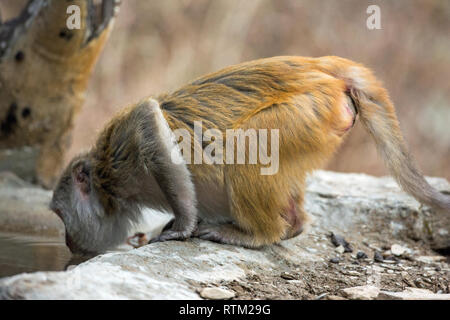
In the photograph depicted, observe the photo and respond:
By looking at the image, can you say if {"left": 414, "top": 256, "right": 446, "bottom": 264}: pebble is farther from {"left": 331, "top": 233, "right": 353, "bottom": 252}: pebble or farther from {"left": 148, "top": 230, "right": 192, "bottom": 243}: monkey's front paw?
{"left": 148, "top": 230, "right": 192, "bottom": 243}: monkey's front paw

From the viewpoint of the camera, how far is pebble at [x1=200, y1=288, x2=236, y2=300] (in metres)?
3.02

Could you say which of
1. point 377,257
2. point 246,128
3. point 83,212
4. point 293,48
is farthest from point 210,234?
point 293,48

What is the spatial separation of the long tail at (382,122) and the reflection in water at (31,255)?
2.47 m

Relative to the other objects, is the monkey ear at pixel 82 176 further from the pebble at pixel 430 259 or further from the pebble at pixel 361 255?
the pebble at pixel 430 259

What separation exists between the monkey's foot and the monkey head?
87 cm

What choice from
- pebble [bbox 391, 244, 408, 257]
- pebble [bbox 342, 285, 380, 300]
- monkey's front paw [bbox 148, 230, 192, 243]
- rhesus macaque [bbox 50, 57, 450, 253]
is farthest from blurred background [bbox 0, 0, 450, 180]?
pebble [bbox 342, 285, 380, 300]

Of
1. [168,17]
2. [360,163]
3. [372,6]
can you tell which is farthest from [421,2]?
[168,17]

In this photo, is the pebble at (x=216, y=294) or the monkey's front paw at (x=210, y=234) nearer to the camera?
the pebble at (x=216, y=294)

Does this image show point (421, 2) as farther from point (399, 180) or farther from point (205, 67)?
point (399, 180)

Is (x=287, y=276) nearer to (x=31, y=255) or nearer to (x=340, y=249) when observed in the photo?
(x=340, y=249)

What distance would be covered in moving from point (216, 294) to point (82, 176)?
193 cm

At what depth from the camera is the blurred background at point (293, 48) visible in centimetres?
1081

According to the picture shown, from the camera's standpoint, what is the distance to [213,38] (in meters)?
12.3

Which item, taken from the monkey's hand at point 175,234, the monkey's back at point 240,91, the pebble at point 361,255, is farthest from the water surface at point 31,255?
the pebble at point 361,255
